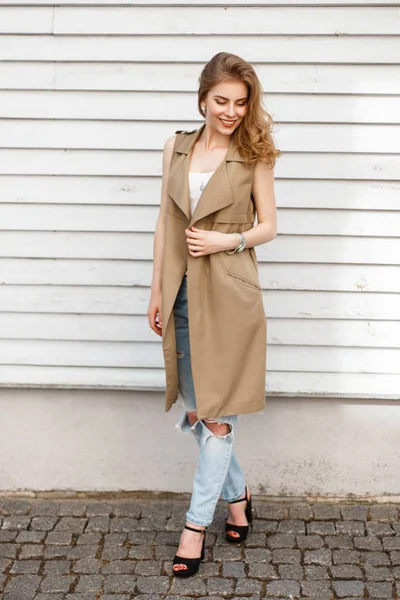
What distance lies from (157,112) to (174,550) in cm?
216

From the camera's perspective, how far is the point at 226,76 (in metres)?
3.42

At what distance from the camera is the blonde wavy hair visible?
11.2 ft

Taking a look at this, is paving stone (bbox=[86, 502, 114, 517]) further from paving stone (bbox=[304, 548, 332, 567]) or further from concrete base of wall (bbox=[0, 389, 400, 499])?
paving stone (bbox=[304, 548, 332, 567])

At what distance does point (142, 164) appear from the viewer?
4340mm

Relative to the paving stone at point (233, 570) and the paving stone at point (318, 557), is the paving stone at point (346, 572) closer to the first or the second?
the paving stone at point (318, 557)

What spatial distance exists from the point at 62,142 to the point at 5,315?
963mm

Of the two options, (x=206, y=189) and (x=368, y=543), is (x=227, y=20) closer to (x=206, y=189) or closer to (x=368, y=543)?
(x=206, y=189)

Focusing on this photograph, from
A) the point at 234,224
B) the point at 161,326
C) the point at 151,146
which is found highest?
the point at 151,146

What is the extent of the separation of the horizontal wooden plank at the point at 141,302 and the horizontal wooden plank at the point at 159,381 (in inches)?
12.4

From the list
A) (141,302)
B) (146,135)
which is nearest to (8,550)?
(141,302)

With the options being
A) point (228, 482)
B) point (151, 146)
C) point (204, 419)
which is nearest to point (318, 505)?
point (228, 482)

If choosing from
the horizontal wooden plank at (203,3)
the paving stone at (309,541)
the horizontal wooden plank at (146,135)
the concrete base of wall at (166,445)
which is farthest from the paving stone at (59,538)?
the horizontal wooden plank at (203,3)

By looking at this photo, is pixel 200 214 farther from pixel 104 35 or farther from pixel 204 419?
pixel 104 35

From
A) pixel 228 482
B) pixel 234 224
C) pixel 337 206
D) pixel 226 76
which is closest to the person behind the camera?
pixel 226 76
